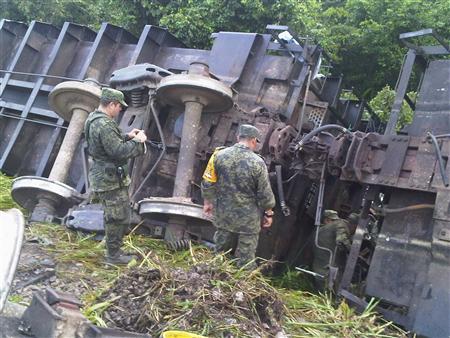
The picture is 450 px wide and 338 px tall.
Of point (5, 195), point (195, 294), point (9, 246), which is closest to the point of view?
point (9, 246)

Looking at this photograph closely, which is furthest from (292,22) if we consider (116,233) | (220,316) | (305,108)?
(220,316)

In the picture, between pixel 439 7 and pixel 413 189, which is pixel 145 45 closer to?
pixel 413 189

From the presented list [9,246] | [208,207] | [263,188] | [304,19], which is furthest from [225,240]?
[304,19]

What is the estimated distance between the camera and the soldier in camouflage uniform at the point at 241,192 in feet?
16.0

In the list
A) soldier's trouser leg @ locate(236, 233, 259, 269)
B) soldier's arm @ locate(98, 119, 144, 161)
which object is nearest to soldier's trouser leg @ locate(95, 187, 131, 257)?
soldier's arm @ locate(98, 119, 144, 161)

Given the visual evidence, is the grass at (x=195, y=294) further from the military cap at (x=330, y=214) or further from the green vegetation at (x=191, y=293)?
the military cap at (x=330, y=214)

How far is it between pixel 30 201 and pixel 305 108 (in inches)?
142

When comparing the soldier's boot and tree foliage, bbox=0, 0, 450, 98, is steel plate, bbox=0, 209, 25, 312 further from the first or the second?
tree foliage, bbox=0, 0, 450, 98

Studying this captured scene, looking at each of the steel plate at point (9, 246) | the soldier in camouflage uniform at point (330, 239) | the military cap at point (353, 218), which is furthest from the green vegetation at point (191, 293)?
the steel plate at point (9, 246)

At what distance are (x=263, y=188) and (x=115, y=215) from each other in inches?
54.1

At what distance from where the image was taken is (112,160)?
16.6ft

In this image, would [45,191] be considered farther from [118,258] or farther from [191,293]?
[191,293]

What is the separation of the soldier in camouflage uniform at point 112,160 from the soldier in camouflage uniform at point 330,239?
234 centimetres

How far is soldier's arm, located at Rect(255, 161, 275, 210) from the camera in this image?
192 inches
